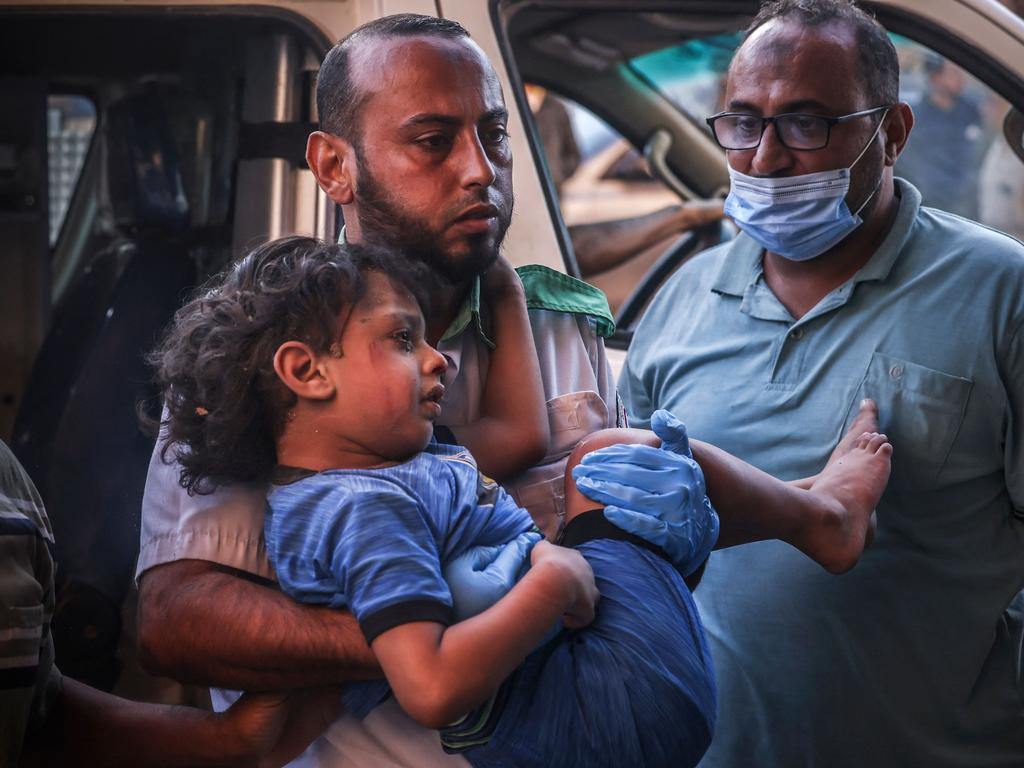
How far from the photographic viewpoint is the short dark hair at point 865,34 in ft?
8.47

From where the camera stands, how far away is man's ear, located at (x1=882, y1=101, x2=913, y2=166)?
2.64m

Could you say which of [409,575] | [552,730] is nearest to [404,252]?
[409,575]

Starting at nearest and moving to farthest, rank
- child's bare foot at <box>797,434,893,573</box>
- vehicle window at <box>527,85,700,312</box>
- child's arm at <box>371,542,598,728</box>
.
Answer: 1. child's arm at <box>371,542,598,728</box>
2. child's bare foot at <box>797,434,893,573</box>
3. vehicle window at <box>527,85,700,312</box>

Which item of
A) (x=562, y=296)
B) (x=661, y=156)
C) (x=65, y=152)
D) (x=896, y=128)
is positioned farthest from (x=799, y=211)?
(x=65, y=152)

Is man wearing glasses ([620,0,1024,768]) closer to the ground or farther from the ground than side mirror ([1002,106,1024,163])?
closer to the ground

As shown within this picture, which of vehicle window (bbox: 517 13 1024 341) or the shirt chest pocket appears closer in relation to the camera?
the shirt chest pocket

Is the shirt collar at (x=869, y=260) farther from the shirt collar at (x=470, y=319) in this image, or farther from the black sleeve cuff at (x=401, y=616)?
the black sleeve cuff at (x=401, y=616)

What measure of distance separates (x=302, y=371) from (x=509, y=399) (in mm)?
364

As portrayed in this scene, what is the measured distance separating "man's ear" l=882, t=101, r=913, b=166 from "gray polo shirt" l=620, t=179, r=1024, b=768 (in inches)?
10.3

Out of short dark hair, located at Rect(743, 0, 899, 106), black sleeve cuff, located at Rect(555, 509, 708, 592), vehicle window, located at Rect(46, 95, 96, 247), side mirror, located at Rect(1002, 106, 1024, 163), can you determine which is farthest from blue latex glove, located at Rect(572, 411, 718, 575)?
vehicle window, located at Rect(46, 95, 96, 247)

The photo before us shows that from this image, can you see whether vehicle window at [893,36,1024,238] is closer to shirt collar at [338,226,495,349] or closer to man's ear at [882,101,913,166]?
man's ear at [882,101,913,166]

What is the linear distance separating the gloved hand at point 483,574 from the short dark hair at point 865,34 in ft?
4.67

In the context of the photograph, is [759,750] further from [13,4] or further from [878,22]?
[13,4]

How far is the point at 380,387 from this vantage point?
1634mm
